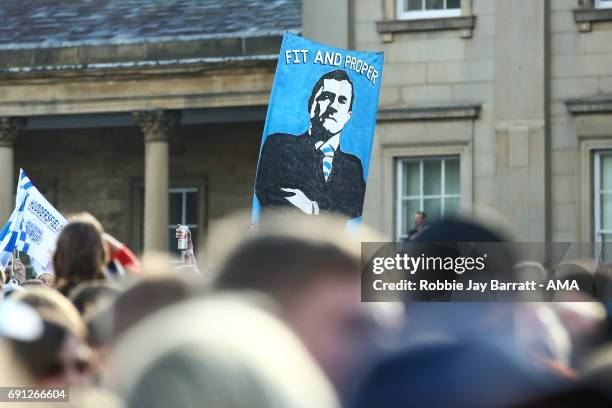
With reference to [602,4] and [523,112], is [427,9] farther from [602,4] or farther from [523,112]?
[602,4]

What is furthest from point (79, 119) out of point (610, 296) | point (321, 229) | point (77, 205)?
point (321, 229)

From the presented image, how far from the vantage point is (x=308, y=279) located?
A: 3.33 meters

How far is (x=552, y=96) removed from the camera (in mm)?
20656

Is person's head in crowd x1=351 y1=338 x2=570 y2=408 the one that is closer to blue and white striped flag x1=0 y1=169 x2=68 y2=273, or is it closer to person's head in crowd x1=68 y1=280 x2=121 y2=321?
person's head in crowd x1=68 y1=280 x2=121 y2=321

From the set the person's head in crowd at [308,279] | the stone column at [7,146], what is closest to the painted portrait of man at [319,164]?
the person's head in crowd at [308,279]

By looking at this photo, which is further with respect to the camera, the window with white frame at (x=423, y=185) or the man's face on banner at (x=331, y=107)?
the window with white frame at (x=423, y=185)

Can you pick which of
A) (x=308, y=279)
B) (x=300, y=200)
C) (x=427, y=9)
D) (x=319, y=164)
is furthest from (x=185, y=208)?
(x=308, y=279)

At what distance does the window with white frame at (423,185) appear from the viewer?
21484 mm

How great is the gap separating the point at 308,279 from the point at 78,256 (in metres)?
3.18

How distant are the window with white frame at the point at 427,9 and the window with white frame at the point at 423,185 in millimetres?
1851

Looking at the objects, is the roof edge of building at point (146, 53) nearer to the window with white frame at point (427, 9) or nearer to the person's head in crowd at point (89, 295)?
the window with white frame at point (427, 9)

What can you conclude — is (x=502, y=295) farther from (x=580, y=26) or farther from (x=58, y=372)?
(x=580, y=26)

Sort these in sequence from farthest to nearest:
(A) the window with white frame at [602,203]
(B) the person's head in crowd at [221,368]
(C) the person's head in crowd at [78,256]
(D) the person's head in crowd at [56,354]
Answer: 1. (A) the window with white frame at [602,203]
2. (C) the person's head in crowd at [78,256]
3. (D) the person's head in crowd at [56,354]
4. (B) the person's head in crowd at [221,368]

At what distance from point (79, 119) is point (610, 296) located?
21192mm
